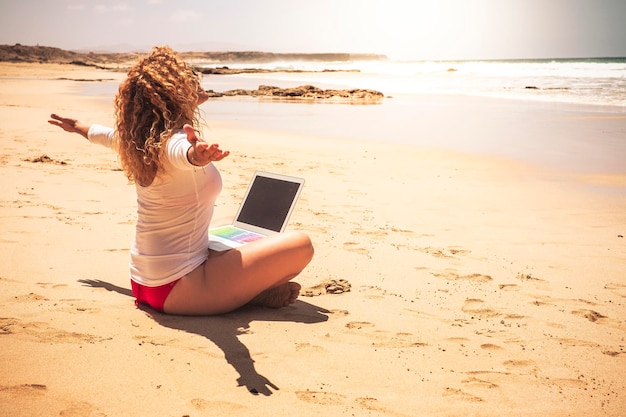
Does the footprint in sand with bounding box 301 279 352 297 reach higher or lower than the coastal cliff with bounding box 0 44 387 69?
lower

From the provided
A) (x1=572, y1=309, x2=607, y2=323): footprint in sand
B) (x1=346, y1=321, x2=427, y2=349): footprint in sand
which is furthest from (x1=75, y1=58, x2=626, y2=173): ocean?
(x1=346, y1=321, x2=427, y2=349): footprint in sand

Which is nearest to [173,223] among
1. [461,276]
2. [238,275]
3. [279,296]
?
[238,275]

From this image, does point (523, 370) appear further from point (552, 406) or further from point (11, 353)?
point (11, 353)

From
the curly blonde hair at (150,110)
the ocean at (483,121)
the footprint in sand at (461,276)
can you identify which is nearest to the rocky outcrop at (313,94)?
the ocean at (483,121)

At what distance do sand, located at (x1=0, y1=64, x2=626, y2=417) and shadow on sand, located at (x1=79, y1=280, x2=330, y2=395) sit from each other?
0.01 metres

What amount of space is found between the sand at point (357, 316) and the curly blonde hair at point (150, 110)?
3.23 feet

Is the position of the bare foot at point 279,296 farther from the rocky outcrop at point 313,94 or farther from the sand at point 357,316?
the rocky outcrop at point 313,94

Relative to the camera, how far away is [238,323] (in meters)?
3.39

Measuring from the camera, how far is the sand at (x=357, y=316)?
262 cm

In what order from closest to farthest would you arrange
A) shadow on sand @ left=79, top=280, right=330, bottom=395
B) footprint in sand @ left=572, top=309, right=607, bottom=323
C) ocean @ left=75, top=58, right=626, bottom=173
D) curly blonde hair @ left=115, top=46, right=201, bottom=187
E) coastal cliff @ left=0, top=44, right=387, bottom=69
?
1. shadow on sand @ left=79, top=280, right=330, bottom=395
2. curly blonde hair @ left=115, top=46, right=201, bottom=187
3. footprint in sand @ left=572, top=309, right=607, bottom=323
4. ocean @ left=75, top=58, right=626, bottom=173
5. coastal cliff @ left=0, top=44, right=387, bottom=69

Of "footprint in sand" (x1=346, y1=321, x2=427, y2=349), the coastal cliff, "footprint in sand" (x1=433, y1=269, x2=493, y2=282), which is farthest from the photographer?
the coastal cliff

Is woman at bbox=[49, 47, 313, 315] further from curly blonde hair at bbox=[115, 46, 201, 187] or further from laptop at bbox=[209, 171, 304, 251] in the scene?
laptop at bbox=[209, 171, 304, 251]

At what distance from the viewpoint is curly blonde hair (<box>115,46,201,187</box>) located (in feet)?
9.57

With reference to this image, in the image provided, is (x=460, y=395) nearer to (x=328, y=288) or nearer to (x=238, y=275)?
(x=238, y=275)
